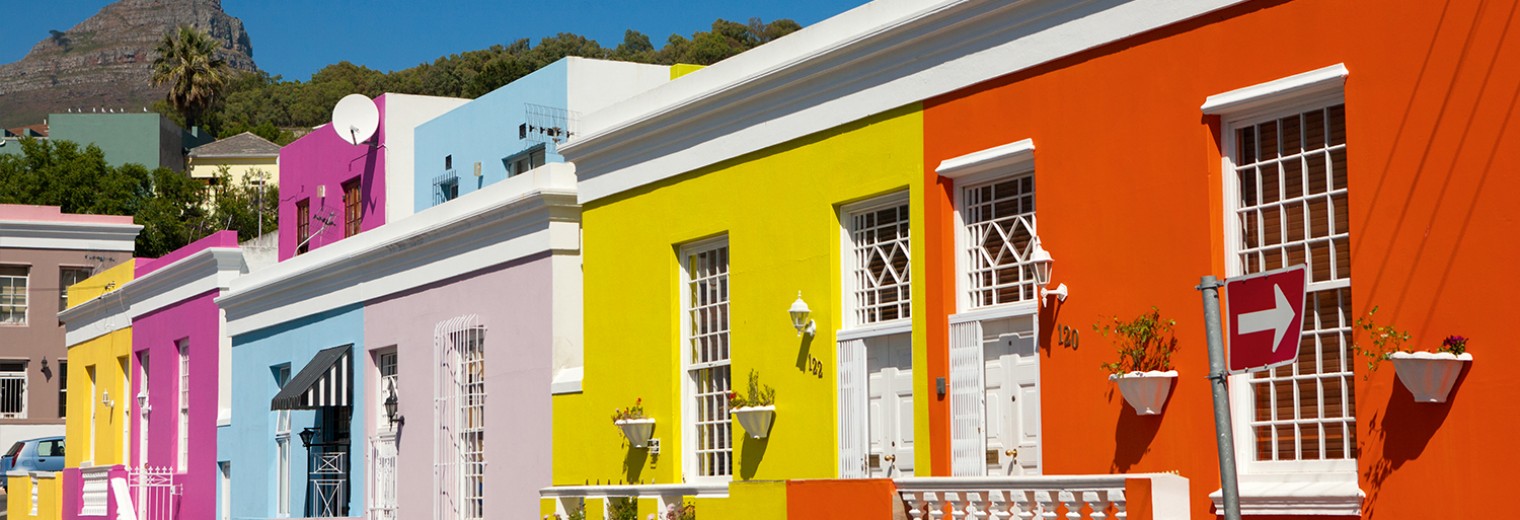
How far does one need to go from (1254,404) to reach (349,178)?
1875cm

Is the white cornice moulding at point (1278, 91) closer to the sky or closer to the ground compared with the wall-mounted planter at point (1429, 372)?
closer to the sky

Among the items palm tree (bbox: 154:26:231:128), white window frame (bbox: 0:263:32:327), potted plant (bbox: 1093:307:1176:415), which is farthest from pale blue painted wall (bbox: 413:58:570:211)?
palm tree (bbox: 154:26:231:128)

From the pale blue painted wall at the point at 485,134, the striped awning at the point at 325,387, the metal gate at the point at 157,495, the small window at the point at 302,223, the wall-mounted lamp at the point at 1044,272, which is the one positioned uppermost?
the pale blue painted wall at the point at 485,134

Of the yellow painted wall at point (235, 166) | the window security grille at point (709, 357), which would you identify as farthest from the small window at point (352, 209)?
the yellow painted wall at point (235, 166)

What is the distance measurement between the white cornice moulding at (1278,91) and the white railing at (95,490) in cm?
2319

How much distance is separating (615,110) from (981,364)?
5728 millimetres

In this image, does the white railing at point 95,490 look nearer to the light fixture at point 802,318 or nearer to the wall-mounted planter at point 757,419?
the wall-mounted planter at point 757,419

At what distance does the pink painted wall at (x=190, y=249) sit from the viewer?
27828mm

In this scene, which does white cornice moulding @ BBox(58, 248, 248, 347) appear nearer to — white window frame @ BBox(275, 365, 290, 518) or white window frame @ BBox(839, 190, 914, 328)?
white window frame @ BBox(275, 365, 290, 518)

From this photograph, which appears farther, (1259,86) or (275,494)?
(275,494)

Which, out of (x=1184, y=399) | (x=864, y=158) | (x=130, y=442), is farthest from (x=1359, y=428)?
(x=130, y=442)

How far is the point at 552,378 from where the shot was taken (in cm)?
1858

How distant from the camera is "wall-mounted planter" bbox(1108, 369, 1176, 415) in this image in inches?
466

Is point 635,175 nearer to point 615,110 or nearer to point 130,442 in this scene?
point 615,110
